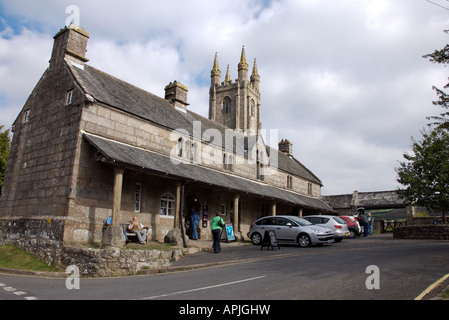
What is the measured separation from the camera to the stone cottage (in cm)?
1486

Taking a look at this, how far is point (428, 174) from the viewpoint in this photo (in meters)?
28.0

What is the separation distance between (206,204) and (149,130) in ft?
19.8

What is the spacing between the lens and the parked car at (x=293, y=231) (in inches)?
663

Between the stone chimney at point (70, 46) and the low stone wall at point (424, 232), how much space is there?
22912mm

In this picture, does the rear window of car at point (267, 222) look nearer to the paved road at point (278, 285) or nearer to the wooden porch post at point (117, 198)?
the paved road at point (278, 285)

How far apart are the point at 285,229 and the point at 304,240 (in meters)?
1.08

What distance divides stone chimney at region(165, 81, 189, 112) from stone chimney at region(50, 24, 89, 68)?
7.34 meters

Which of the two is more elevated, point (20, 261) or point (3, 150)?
point (3, 150)

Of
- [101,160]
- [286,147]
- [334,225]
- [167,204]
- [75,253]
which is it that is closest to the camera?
[75,253]

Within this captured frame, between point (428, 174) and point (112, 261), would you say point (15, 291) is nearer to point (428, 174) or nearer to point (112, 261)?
point (112, 261)

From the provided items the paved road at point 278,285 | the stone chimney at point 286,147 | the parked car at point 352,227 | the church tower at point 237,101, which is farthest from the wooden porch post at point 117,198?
the church tower at point 237,101

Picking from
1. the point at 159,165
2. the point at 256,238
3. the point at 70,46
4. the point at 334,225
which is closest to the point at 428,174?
the point at 334,225
